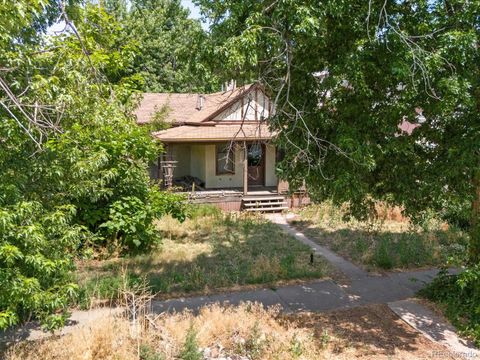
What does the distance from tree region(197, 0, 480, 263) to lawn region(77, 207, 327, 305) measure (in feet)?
10.1

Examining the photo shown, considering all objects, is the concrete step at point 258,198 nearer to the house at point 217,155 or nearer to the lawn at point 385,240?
the house at point 217,155

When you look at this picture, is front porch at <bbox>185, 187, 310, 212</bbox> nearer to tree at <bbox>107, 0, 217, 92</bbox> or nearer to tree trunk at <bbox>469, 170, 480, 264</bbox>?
tree trunk at <bbox>469, 170, 480, 264</bbox>

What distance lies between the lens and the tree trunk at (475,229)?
6914mm

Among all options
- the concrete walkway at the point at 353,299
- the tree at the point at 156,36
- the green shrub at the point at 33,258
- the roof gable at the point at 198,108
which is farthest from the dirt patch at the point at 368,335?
the tree at the point at 156,36

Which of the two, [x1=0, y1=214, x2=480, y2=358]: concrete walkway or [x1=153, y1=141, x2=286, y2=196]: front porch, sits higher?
[x1=153, y1=141, x2=286, y2=196]: front porch

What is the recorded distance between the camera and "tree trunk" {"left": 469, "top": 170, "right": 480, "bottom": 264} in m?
6.91

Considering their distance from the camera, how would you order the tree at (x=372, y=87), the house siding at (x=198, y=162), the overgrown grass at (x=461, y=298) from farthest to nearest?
the house siding at (x=198, y=162) < the overgrown grass at (x=461, y=298) < the tree at (x=372, y=87)

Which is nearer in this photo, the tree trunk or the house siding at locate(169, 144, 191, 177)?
the tree trunk

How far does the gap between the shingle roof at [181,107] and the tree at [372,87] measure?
1120 cm

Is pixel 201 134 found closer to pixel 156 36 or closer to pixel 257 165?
pixel 257 165

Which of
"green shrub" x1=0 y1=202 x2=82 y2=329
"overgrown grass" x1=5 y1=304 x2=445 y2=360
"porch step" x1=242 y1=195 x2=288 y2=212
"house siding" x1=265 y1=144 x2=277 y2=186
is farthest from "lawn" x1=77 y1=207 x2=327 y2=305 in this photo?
"house siding" x1=265 y1=144 x2=277 y2=186

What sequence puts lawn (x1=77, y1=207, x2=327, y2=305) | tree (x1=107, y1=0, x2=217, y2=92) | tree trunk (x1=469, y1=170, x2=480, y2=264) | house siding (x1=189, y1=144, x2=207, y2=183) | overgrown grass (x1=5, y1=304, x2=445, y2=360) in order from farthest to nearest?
tree (x1=107, y1=0, x2=217, y2=92) → house siding (x1=189, y1=144, x2=207, y2=183) → lawn (x1=77, y1=207, x2=327, y2=305) → tree trunk (x1=469, y1=170, x2=480, y2=264) → overgrown grass (x1=5, y1=304, x2=445, y2=360)

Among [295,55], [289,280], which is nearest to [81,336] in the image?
[289,280]

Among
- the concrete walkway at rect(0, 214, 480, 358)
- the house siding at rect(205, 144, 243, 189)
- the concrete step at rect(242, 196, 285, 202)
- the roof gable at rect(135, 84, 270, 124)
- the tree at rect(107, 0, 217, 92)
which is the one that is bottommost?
the concrete walkway at rect(0, 214, 480, 358)
